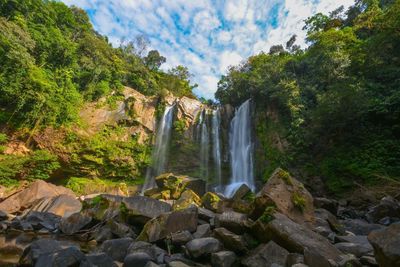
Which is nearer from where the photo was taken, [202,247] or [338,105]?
[202,247]

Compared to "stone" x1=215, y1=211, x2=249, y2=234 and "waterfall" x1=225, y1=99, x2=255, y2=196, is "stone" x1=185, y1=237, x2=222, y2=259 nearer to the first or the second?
"stone" x1=215, y1=211, x2=249, y2=234

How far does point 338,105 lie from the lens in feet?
46.9

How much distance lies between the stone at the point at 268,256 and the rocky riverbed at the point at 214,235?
18 mm

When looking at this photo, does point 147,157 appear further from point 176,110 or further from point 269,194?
point 269,194

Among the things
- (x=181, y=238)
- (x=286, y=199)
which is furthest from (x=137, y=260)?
(x=286, y=199)

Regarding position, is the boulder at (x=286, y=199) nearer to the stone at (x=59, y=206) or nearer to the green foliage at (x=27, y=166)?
the stone at (x=59, y=206)

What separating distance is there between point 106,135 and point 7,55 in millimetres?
9020

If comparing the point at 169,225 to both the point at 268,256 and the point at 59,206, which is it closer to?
the point at 268,256

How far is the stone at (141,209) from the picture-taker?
8.15m

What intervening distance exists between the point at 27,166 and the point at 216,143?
14524 millimetres

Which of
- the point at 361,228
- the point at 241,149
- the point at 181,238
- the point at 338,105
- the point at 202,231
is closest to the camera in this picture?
the point at 181,238

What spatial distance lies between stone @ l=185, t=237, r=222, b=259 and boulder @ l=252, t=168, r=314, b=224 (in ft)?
5.39

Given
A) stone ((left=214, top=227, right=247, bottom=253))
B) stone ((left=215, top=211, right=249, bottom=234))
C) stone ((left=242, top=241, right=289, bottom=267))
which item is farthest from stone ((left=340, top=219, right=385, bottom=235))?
stone ((left=214, top=227, right=247, bottom=253))

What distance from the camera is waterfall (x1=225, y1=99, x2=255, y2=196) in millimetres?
19352
